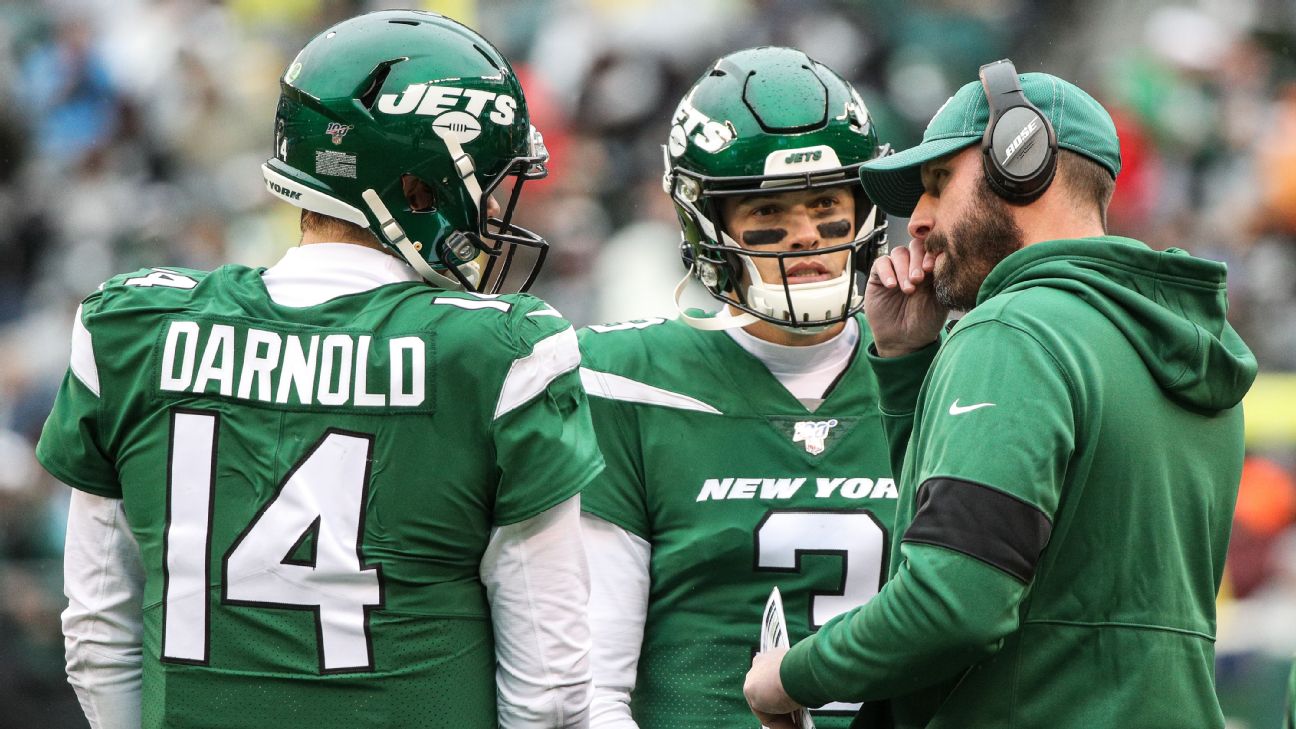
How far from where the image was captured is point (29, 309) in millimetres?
7918

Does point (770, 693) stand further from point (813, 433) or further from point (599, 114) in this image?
point (599, 114)

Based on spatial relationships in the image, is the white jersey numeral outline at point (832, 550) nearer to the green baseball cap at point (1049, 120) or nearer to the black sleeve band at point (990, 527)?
the green baseball cap at point (1049, 120)

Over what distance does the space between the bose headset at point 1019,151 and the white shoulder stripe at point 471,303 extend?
0.74 metres

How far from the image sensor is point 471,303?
7.57 ft

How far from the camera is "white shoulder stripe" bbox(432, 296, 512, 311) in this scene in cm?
229

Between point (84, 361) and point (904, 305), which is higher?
point (904, 305)

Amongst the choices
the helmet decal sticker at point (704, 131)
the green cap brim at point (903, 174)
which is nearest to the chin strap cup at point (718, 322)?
the helmet decal sticker at point (704, 131)

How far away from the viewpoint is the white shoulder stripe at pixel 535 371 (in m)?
2.24

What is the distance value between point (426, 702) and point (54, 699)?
12.9 ft

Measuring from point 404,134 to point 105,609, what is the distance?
2.88ft

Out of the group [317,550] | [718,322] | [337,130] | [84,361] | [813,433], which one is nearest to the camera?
[317,550]

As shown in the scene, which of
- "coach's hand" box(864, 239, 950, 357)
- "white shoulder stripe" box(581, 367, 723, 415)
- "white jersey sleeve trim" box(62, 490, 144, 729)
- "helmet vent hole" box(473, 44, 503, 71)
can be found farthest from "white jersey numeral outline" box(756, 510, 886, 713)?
"white jersey sleeve trim" box(62, 490, 144, 729)

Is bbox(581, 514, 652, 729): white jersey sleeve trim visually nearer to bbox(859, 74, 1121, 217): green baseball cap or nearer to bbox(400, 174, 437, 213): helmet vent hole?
bbox(400, 174, 437, 213): helmet vent hole

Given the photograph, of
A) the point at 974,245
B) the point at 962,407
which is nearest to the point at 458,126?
the point at 974,245
